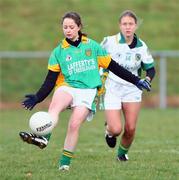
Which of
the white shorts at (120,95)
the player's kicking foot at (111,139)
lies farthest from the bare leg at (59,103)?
the player's kicking foot at (111,139)

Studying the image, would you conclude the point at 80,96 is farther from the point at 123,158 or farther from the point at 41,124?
the point at 123,158

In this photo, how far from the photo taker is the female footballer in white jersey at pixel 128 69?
9523mm

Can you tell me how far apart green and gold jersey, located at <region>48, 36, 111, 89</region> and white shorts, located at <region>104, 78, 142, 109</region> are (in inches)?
46.9

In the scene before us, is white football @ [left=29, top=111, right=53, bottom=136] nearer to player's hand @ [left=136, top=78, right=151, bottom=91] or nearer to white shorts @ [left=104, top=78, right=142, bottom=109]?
player's hand @ [left=136, top=78, right=151, bottom=91]

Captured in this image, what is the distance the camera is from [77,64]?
8414 millimetres

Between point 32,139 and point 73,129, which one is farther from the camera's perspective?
point 73,129

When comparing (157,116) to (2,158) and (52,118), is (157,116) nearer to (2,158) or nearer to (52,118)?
(2,158)

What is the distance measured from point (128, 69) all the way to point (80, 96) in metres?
1.33

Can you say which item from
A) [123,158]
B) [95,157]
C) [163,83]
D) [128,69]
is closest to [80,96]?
[128,69]

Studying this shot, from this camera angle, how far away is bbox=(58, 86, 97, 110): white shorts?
8406 millimetres

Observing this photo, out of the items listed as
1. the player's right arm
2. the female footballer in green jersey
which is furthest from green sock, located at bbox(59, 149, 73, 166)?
the player's right arm

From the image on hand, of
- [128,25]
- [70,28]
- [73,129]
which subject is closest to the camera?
[73,129]

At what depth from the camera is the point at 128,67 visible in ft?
31.3

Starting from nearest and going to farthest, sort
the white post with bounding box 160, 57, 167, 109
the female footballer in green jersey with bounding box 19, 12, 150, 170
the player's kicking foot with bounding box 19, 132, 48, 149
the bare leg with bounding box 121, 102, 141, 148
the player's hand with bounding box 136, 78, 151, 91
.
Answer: the player's kicking foot with bounding box 19, 132, 48, 149 → the female footballer in green jersey with bounding box 19, 12, 150, 170 → the player's hand with bounding box 136, 78, 151, 91 → the bare leg with bounding box 121, 102, 141, 148 → the white post with bounding box 160, 57, 167, 109
